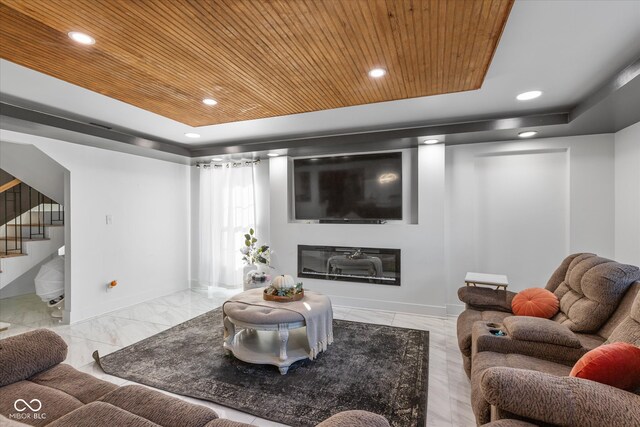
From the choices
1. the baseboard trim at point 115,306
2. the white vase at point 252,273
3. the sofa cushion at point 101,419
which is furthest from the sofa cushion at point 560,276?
the baseboard trim at point 115,306

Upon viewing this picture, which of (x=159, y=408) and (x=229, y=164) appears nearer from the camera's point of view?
(x=159, y=408)

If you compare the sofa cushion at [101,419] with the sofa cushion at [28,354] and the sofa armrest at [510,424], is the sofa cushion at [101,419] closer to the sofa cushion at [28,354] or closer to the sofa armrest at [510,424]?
the sofa cushion at [28,354]

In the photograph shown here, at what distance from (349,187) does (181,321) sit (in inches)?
111

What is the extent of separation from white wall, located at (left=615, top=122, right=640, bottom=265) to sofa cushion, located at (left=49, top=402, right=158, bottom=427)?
14.0ft

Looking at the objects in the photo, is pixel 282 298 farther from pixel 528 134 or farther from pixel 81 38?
pixel 528 134

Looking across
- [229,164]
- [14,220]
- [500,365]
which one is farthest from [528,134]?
[14,220]

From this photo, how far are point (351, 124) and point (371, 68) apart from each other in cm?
148

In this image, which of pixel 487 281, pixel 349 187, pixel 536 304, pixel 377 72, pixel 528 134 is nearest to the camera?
pixel 377 72

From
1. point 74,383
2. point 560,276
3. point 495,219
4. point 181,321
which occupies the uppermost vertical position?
point 495,219

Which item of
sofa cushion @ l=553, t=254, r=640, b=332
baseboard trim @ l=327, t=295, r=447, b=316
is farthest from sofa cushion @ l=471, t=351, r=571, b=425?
baseboard trim @ l=327, t=295, r=447, b=316

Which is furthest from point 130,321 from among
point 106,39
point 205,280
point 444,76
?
point 444,76

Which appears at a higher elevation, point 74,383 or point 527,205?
point 527,205

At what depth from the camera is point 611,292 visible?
77.4 inches

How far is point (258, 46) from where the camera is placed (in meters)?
1.92
